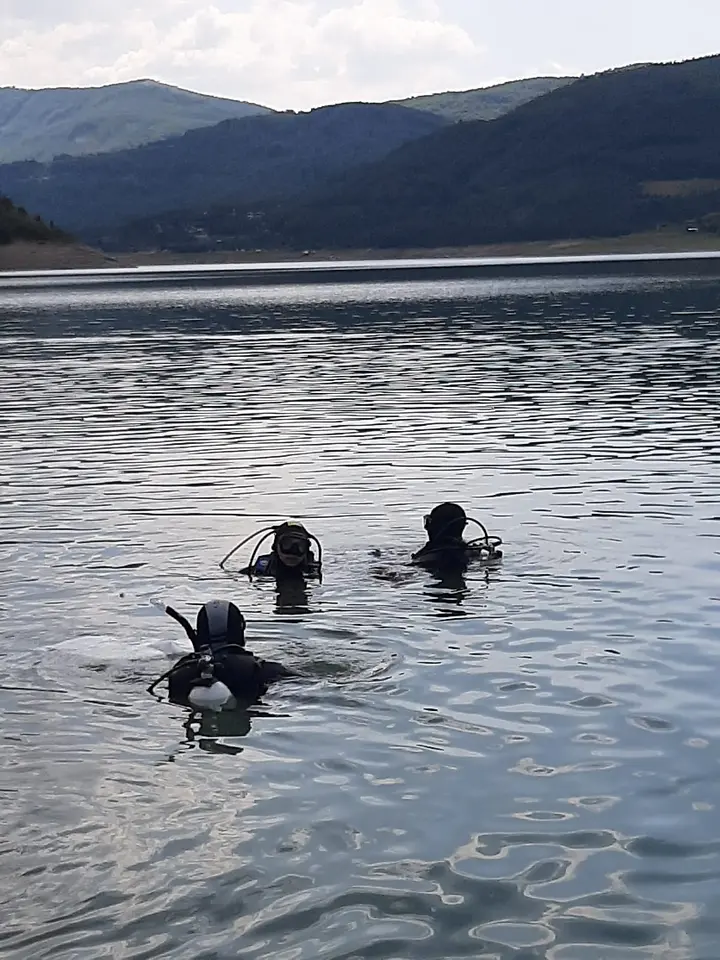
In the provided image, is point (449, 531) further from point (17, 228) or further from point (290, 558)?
Answer: point (17, 228)

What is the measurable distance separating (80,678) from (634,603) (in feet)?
20.1

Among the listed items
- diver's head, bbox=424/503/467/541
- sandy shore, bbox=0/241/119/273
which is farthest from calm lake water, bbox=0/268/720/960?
sandy shore, bbox=0/241/119/273

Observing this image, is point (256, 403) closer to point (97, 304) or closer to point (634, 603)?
point (634, 603)

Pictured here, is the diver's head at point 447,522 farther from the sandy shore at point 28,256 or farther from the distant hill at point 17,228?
the sandy shore at point 28,256

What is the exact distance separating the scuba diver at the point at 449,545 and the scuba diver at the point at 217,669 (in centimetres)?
496

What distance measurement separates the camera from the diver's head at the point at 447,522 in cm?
1820

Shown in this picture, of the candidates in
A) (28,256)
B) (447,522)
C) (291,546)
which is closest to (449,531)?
(447,522)

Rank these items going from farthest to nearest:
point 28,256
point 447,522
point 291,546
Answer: point 28,256 → point 447,522 → point 291,546

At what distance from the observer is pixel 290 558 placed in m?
17.7

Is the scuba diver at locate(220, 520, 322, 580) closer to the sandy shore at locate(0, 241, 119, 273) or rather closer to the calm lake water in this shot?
the calm lake water

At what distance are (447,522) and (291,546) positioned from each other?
6.58 ft

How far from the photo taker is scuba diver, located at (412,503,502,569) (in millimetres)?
18219

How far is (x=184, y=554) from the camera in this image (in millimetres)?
19953

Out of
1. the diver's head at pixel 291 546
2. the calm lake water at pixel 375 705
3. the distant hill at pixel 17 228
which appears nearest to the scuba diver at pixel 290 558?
the diver's head at pixel 291 546
